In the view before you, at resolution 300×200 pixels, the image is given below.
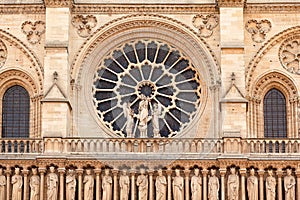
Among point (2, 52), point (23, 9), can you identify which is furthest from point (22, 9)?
point (2, 52)

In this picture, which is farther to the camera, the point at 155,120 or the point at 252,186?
the point at 155,120

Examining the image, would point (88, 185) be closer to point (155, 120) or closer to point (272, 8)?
point (155, 120)

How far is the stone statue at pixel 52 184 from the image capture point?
26027mm

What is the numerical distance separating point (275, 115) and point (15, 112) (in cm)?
686

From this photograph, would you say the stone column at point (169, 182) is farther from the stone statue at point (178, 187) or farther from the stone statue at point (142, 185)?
the stone statue at point (142, 185)

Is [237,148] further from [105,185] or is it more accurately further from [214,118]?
[105,185]

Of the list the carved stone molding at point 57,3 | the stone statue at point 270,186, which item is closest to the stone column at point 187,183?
the stone statue at point 270,186

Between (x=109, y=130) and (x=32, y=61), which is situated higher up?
(x=32, y=61)

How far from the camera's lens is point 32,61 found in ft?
91.8

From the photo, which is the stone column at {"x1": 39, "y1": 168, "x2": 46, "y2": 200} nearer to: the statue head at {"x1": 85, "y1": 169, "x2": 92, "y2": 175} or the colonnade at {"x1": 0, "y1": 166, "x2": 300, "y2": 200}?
the colonnade at {"x1": 0, "y1": 166, "x2": 300, "y2": 200}

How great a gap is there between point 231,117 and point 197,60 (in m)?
2.17

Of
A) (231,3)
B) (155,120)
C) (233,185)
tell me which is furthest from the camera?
(231,3)

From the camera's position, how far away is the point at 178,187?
2619cm

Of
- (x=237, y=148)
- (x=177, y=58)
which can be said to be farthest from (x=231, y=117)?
(x=177, y=58)
